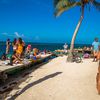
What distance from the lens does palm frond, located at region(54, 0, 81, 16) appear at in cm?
2292

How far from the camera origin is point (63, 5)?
2316cm

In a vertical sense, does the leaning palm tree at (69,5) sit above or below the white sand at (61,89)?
above

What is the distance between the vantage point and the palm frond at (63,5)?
22919 millimetres

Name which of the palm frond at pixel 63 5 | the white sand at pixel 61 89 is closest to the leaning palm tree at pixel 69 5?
the palm frond at pixel 63 5

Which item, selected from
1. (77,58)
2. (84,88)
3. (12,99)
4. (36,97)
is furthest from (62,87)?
(77,58)

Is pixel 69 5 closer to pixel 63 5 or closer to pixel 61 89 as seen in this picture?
pixel 63 5

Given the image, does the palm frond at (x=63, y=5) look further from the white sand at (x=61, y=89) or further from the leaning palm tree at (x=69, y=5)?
the white sand at (x=61, y=89)

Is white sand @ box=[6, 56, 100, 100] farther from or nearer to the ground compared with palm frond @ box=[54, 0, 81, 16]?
nearer to the ground

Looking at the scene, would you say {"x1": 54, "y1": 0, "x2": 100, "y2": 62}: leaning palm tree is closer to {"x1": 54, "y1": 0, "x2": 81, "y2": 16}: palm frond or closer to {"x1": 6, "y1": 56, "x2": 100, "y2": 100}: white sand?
{"x1": 54, "y1": 0, "x2": 81, "y2": 16}: palm frond

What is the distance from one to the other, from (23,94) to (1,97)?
0.81 meters

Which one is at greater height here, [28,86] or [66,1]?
[66,1]

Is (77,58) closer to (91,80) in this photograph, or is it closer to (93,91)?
(91,80)

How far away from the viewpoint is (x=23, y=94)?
410 inches

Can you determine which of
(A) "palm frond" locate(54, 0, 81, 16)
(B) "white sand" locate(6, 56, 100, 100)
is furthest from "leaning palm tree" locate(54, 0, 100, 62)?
(B) "white sand" locate(6, 56, 100, 100)
